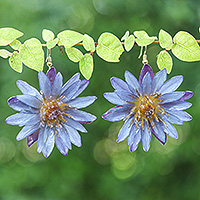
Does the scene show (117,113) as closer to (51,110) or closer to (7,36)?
(51,110)

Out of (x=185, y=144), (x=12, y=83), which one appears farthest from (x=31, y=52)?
(x=185, y=144)

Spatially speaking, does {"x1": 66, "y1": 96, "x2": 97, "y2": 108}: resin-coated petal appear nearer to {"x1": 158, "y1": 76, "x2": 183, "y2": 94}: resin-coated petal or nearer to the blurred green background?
{"x1": 158, "y1": 76, "x2": 183, "y2": 94}: resin-coated petal

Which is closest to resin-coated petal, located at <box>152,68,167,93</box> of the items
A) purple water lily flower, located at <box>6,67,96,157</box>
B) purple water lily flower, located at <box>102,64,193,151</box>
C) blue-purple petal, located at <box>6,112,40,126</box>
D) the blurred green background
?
purple water lily flower, located at <box>102,64,193,151</box>

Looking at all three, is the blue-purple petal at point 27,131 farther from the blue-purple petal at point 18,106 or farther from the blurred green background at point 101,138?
the blurred green background at point 101,138

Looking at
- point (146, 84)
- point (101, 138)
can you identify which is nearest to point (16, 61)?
point (146, 84)

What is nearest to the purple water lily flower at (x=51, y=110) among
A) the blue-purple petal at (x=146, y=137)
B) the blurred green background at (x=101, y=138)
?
the blue-purple petal at (x=146, y=137)
